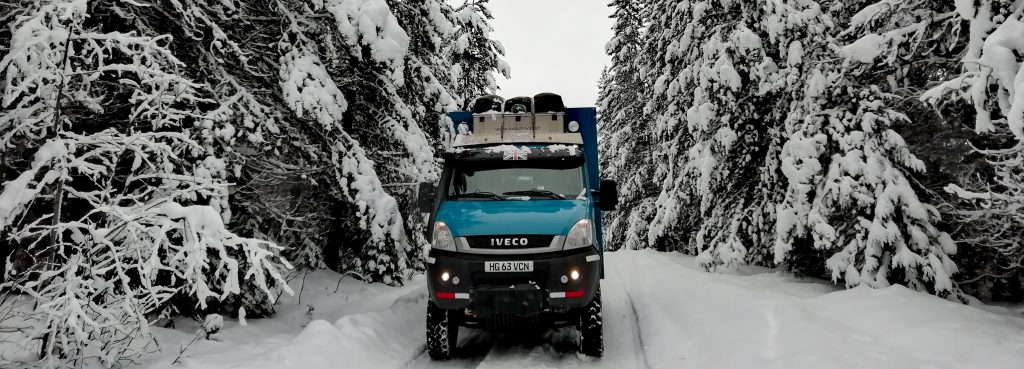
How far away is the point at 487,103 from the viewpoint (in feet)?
30.7

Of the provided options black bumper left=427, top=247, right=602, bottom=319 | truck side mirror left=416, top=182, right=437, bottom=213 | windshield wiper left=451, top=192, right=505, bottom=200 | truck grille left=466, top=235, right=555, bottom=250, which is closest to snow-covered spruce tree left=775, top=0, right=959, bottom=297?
black bumper left=427, top=247, right=602, bottom=319

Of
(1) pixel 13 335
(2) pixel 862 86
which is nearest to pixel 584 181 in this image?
(2) pixel 862 86

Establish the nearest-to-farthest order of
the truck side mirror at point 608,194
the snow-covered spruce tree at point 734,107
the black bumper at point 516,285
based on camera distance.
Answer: the black bumper at point 516,285 < the truck side mirror at point 608,194 < the snow-covered spruce tree at point 734,107

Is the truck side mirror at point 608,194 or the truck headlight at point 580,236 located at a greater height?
the truck side mirror at point 608,194

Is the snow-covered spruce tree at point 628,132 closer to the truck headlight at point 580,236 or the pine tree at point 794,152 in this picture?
the pine tree at point 794,152

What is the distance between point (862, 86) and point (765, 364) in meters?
5.78

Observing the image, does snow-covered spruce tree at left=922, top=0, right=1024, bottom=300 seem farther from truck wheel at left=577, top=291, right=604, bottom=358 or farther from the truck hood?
truck wheel at left=577, top=291, right=604, bottom=358

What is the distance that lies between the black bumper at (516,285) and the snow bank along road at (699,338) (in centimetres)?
70

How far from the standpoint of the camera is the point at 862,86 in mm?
9125

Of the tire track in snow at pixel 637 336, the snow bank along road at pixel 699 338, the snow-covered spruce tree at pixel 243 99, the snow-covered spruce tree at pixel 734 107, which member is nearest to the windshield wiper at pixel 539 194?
the snow bank along road at pixel 699 338

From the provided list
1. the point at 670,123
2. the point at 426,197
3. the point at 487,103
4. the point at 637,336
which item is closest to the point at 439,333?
the point at 426,197

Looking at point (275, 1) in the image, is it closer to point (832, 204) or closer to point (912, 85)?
point (832, 204)

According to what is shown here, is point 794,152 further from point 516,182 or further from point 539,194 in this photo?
point 516,182

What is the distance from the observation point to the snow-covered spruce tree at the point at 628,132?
24594 mm
